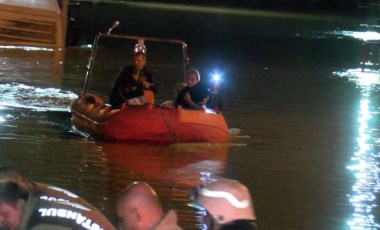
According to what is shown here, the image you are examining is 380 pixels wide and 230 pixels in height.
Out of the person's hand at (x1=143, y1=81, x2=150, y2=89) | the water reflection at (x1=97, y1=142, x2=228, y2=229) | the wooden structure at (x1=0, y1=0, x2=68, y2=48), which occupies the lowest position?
the water reflection at (x1=97, y1=142, x2=228, y2=229)

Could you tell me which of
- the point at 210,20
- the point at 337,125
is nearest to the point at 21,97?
the point at 337,125

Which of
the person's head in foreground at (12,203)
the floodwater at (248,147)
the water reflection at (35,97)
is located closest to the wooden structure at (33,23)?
the floodwater at (248,147)

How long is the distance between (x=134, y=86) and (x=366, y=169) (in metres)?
3.52

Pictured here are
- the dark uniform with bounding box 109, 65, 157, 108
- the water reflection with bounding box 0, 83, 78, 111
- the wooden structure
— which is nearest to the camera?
the dark uniform with bounding box 109, 65, 157, 108

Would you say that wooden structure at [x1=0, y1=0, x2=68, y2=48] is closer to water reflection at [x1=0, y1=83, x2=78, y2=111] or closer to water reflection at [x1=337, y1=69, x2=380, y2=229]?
water reflection at [x1=0, y1=83, x2=78, y2=111]

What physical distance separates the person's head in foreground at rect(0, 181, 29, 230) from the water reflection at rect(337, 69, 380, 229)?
6.05m

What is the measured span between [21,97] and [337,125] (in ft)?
18.4

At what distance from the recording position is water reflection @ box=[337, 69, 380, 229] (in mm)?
9852

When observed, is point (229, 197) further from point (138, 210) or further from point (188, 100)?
point (188, 100)

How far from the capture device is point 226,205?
3463mm

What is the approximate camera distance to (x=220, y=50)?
119 feet

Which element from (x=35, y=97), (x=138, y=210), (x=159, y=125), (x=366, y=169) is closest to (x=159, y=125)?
(x=159, y=125)

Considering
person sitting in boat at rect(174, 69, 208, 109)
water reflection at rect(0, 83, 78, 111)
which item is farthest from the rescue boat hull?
water reflection at rect(0, 83, 78, 111)

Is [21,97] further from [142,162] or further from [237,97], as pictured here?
[142,162]
